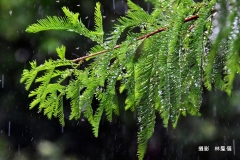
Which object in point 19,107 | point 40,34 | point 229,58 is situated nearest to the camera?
point 229,58

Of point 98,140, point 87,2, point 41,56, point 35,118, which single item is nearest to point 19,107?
point 35,118

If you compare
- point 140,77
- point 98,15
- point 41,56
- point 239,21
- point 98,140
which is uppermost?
point 41,56

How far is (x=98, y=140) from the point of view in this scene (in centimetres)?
449

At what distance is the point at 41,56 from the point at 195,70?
3.14 m

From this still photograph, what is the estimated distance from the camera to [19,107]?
13.9 ft

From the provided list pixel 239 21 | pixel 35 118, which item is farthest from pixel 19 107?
pixel 239 21

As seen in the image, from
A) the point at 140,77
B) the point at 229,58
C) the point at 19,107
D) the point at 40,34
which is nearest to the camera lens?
the point at 229,58

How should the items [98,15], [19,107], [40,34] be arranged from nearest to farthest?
[98,15] < [40,34] < [19,107]

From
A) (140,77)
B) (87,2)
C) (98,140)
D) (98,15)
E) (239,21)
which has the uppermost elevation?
(87,2)

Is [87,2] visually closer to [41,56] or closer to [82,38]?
[82,38]

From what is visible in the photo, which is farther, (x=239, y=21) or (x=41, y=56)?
(x=41, y=56)

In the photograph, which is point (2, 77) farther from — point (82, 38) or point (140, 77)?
point (140, 77)

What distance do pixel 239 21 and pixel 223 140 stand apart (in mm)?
3722

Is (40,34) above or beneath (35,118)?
above
